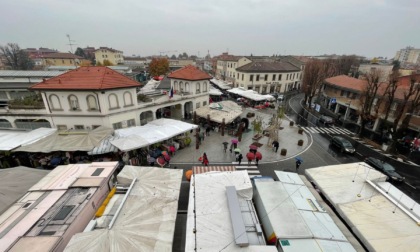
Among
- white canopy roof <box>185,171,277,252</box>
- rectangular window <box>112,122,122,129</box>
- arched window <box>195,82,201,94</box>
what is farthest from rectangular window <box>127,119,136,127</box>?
white canopy roof <box>185,171,277,252</box>

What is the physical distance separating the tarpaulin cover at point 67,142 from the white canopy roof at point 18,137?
1337 mm

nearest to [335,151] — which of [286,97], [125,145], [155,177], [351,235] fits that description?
[351,235]

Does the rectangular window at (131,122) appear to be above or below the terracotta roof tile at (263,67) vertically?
→ below

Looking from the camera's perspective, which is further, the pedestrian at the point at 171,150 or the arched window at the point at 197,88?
the arched window at the point at 197,88

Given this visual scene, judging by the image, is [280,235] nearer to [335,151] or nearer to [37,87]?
[335,151]

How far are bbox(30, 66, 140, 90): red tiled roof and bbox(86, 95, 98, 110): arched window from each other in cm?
119

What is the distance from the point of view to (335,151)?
22797mm

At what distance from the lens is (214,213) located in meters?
9.71

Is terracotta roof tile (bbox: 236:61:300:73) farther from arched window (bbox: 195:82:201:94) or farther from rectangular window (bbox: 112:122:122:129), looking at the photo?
rectangular window (bbox: 112:122:122:129)

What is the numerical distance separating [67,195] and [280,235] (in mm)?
11652

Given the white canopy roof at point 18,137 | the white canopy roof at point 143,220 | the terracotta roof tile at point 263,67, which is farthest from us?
the terracotta roof tile at point 263,67

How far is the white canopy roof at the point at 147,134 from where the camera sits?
17.0 m

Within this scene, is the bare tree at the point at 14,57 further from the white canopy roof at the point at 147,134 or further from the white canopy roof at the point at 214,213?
the white canopy roof at the point at 214,213

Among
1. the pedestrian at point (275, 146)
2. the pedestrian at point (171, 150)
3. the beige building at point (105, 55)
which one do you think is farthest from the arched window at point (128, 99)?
Result: the beige building at point (105, 55)
